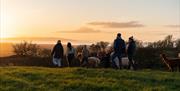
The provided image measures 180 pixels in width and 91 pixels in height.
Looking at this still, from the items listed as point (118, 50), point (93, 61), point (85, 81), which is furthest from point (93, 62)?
point (85, 81)

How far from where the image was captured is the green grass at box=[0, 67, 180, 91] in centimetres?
2511

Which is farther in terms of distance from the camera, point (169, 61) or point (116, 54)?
point (169, 61)

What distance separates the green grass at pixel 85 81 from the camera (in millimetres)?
25109

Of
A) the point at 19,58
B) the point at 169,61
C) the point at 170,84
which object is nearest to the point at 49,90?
the point at 170,84

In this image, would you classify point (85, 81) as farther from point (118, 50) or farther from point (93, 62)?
point (93, 62)

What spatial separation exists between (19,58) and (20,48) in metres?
5.49

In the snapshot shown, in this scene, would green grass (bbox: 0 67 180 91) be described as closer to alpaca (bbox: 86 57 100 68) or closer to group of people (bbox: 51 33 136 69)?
group of people (bbox: 51 33 136 69)

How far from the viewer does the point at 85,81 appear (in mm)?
26609

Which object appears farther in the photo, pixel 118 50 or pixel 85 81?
pixel 118 50

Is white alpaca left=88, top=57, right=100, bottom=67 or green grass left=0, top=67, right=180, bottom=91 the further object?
white alpaca left=88, top=57, right=100, bottom=67

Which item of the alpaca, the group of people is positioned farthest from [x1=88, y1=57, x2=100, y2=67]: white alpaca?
the group of people

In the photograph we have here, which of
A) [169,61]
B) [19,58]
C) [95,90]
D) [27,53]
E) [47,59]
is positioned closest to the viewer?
[95,90]

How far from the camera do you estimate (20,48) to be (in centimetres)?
6178

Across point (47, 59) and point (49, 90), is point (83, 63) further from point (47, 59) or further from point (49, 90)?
point (49, 90)
